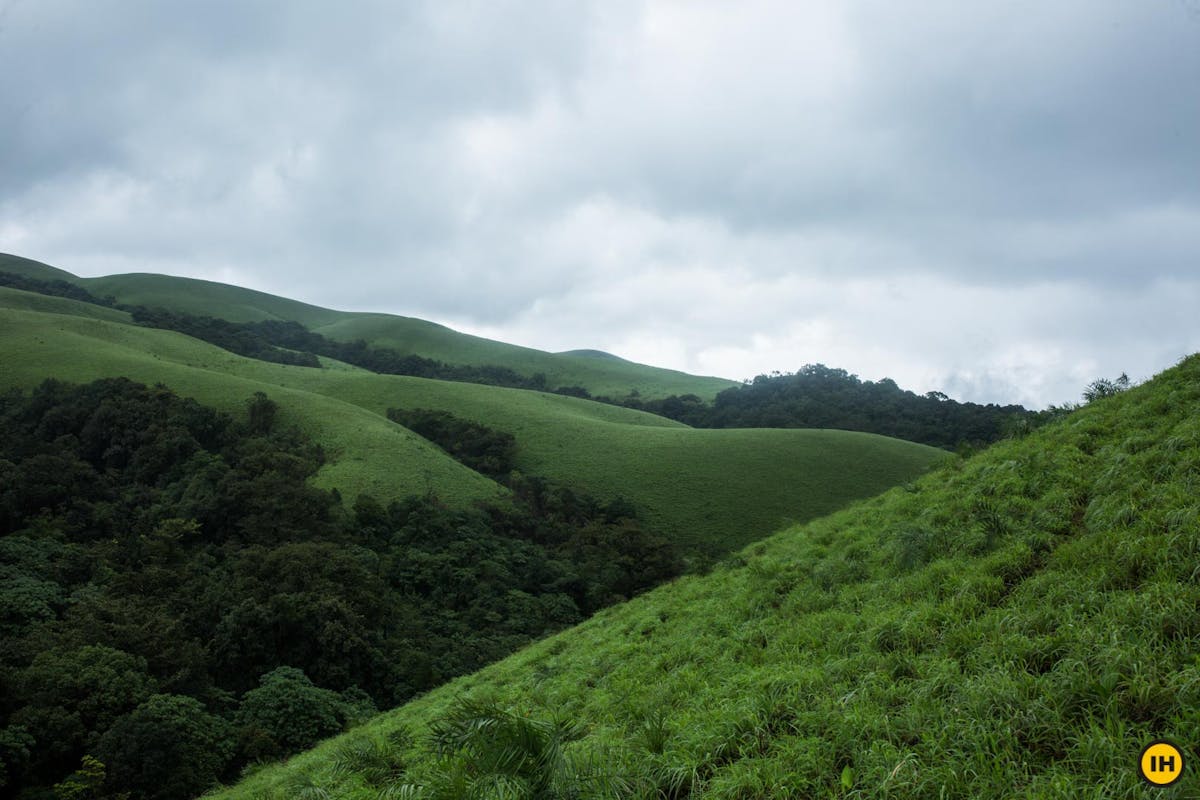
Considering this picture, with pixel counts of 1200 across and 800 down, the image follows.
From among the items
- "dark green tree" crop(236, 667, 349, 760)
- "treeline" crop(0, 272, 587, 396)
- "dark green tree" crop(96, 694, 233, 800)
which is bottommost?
"dark green tree" crop(236, 667, 349, 760)

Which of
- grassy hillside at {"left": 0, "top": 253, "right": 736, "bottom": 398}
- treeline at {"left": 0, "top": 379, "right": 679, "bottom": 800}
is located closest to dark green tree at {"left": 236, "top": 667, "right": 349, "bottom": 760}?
treeline at {"left": 0, "top": 379, "right": 679, "bottom": 800}

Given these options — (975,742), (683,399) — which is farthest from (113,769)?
(683,399)

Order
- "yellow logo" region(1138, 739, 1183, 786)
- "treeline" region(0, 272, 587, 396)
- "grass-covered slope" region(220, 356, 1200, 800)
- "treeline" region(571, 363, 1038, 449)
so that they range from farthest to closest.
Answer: "treeline" region(0, 272, 587, 396) → "treeline" region(571, 363, 1038, 449) → "grass-covered slope" region(220, 356, 1200, 800) → "yellow logo" region(1138, 739, 1183, 786)

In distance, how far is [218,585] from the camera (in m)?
36.5

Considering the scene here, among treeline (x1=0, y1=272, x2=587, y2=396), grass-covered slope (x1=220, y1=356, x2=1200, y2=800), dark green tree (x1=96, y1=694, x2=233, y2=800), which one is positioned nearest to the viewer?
grass-covered slope (x1=220, y1=356, x2=1200, y2=800)

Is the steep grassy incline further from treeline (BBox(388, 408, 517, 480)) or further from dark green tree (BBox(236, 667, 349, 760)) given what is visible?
dark green tree (BBox(236, 667, 349, 760))

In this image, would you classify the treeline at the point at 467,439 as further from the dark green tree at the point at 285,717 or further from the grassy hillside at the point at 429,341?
the grassy hillside at the point at 429,341

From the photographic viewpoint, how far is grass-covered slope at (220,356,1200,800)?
16.6 feet

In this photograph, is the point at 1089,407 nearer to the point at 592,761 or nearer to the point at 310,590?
the point at 592,761

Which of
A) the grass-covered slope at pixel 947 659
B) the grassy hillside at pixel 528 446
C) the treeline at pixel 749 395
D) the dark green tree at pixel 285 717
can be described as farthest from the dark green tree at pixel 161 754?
the treeline at pixel 749 395

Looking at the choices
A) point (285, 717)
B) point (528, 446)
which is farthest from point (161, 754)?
point (528, 446)

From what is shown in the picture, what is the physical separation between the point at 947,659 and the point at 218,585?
41.0 metres

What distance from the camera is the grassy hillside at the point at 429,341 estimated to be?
155 meters

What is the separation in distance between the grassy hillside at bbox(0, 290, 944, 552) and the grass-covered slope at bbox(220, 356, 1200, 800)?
45.2 metres
